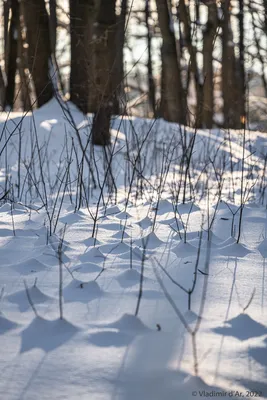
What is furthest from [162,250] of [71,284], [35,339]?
[35,339]

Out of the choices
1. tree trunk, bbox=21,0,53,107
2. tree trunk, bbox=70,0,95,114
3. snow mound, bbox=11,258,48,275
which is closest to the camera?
snow mound, bbox=11,258,48,275

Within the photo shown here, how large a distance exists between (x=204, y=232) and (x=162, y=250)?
1.56 feet

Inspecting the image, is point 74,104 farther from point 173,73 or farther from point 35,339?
point 35,339

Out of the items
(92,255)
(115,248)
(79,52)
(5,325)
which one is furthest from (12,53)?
(5,325)

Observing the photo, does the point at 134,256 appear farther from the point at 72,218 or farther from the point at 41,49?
the point at 41,49

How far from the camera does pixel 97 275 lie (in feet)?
7.57

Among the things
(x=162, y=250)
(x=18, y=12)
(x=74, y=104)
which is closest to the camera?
(x=162, y=250)

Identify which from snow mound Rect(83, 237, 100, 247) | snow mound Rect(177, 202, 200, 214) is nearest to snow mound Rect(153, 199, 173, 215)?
snow mound Rect(177, 202, 200, 214)

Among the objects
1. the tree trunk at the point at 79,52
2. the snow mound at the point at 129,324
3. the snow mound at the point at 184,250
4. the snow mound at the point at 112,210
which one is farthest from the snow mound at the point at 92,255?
the tree trunk at the point at 79,52

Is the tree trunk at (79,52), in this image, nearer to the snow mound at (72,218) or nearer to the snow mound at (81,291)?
the snow mound at (72,218)

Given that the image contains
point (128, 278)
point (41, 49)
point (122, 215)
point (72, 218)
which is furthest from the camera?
point (41, 49)

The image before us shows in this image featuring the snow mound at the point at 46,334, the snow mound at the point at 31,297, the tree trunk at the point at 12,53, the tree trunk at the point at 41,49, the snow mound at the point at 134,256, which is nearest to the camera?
the snow mound at the point at 46,334

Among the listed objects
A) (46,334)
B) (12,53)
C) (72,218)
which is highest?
(12,53)

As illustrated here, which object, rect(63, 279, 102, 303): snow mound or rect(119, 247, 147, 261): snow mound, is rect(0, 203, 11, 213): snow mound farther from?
rect(63, 279, 102, 303): snow mound
